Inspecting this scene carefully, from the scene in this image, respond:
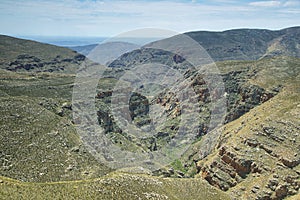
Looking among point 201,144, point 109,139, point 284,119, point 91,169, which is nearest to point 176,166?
point 201,144

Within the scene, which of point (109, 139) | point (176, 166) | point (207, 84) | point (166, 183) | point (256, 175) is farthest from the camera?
point (207, 84)

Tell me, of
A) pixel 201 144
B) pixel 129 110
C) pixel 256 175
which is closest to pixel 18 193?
pixel 256 175

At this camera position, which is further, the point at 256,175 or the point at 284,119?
the point at 284,119

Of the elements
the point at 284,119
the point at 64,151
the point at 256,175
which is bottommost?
the point at 256,175

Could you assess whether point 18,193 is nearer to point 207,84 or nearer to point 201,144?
point 201,144

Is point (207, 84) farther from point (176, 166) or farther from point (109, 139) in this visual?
point (109, 139)

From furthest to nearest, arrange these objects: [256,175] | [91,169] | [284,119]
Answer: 1. [284,119]
2. [256,175]
3. [91,169]

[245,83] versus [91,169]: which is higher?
[245,83]
